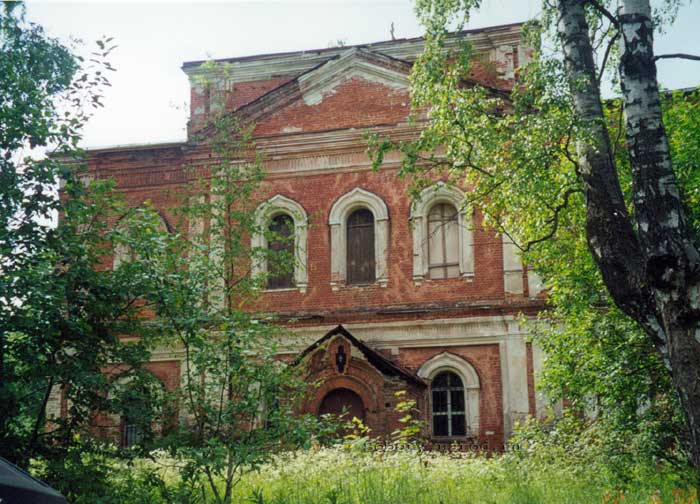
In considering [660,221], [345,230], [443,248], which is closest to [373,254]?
[345,230]

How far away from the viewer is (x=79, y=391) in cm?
884

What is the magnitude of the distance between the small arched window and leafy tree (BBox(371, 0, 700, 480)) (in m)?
5.48

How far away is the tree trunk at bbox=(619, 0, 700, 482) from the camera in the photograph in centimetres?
704

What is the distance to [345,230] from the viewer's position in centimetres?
1994

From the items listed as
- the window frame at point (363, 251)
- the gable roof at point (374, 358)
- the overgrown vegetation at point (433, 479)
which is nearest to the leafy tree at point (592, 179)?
the overgrown vegetation at point (433, 479)

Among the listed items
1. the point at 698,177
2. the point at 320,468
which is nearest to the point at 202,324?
the point at 320,468

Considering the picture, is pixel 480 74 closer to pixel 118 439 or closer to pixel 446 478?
pixel 446 478

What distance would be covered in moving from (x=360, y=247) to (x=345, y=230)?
1.76ft

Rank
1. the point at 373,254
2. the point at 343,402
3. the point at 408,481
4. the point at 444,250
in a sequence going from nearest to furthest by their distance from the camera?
the point at 408,481 → the point at 343,402 → the point at 444,250 → the point at 373,254

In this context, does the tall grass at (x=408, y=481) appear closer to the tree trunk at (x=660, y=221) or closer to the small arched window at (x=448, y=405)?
the tree trunk at (x=660, y=221)

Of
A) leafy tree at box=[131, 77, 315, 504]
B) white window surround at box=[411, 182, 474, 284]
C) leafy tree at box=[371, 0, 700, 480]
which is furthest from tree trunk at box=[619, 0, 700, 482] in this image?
white window surround at box=[411, 182, 474, 284]

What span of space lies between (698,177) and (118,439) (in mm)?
8482

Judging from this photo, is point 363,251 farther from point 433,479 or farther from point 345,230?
point 433,479

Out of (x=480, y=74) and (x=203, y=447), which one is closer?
(x=203, y=447)
